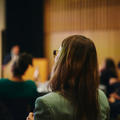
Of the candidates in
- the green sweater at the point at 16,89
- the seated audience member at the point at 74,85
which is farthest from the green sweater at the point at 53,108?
the green sweater at the point at 16,89

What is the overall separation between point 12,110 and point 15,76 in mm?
371

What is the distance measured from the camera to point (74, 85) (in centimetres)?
111

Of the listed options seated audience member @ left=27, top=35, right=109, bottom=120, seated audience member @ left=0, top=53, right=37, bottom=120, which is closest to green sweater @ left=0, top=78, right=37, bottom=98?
seated audience member @ left=0, top=53, right=37, bottom=120

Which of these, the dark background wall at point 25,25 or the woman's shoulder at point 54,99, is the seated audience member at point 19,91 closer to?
the woman's shoulder at point 54,99

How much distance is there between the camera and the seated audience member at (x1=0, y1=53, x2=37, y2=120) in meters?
2.46

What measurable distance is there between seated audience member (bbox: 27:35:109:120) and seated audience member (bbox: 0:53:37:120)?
1388mm

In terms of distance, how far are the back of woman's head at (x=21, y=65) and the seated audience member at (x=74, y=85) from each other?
1415mm

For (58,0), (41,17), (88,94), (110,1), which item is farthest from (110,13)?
(88,94)

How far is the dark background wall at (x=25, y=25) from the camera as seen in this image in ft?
24.5

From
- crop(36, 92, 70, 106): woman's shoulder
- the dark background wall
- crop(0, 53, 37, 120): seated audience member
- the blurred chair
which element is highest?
the dark background wall

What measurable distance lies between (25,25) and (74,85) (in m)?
6.66

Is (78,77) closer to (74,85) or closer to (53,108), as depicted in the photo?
(74,85)

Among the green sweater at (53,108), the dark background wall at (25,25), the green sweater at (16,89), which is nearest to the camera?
the green sweater at (53,108)

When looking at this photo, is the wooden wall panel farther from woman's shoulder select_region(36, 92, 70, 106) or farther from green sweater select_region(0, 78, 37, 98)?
woman's shoulder select_region(36, 92, 70, 106)
